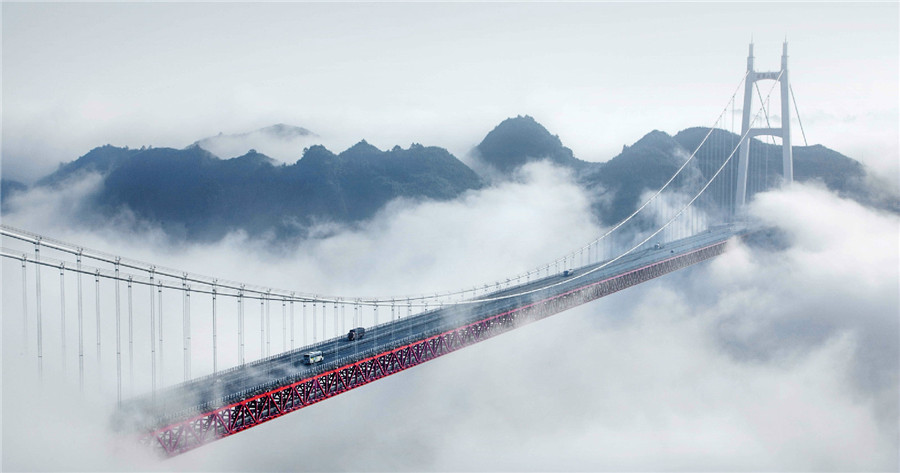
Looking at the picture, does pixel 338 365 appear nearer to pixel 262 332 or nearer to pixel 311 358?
pixel 311 358

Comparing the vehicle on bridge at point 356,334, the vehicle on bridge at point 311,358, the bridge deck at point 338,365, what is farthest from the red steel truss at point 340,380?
the vehicle on bridge at point 356,334

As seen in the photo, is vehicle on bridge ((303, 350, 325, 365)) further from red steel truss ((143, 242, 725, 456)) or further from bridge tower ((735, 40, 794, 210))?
bridge tower ((735, 40, 794, 210))

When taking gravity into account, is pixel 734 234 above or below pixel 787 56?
below

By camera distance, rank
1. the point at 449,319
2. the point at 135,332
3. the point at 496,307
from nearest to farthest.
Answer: the point at 449,319 → the point at 496,307 → the point at 135,332

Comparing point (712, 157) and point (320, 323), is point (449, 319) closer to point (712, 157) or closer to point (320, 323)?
point (320, 323)

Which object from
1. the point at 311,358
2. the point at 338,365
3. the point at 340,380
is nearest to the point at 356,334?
the point at 311,358

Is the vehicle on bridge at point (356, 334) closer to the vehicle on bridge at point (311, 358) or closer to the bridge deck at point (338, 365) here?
the bridge deck at point (338, 365)

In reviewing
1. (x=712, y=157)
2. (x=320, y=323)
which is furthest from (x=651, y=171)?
(x=320, y=323)
